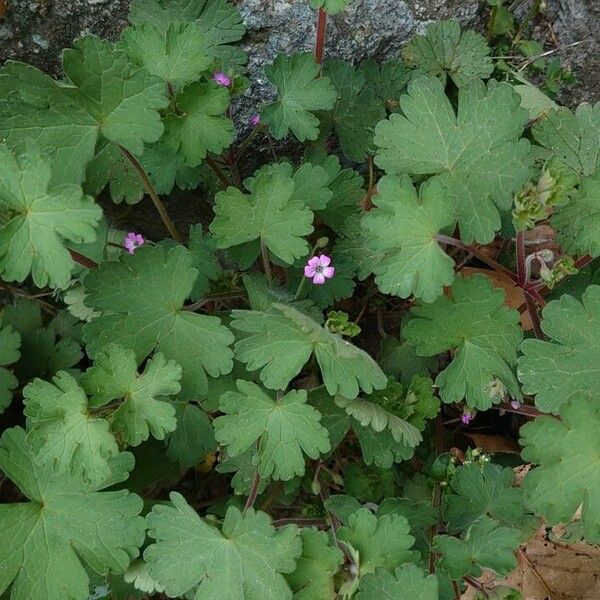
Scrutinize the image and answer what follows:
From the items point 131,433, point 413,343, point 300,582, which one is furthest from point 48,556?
point 413,343

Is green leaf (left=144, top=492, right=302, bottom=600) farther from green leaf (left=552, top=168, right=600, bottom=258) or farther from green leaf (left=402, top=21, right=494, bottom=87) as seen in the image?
green leaf (left=402, top=21, right=494, bottom=87)

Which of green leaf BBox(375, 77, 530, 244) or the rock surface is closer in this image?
green leaf BBox(375, 77, 530, 244)

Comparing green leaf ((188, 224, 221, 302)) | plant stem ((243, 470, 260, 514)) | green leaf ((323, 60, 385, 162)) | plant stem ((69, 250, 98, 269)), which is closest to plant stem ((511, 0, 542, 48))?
green leaf ((323, 60, 385, 162))

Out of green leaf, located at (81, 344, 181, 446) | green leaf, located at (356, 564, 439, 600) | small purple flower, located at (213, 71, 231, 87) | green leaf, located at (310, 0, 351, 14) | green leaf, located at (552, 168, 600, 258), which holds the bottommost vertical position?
green leaf, located at (356, 564, 439, 600)

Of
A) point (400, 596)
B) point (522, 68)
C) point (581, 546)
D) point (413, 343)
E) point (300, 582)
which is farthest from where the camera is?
point (522, 68)

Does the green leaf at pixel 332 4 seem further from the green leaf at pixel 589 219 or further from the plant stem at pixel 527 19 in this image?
the plant stem at pixel 527 19

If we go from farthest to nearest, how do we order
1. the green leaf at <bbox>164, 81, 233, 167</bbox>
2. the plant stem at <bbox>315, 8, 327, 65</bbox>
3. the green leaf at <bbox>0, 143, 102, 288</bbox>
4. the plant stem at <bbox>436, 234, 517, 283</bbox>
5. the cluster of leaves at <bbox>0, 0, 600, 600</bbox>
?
the plant stem at <bbox>315, 8, 327, 65</bbox>
the green leaf at <bbox>164, 81, 233, 167</bbox>
the plant stem at <bbox>436, 234, 517, 283</bbox>
the cluster of leaves at <bbox>0, 0, 600, 600</bbox>
the green leaf at <bbox>0, 143, 102, 288</bbox>

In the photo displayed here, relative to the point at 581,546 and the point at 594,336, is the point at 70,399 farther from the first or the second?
the point at 581,546
